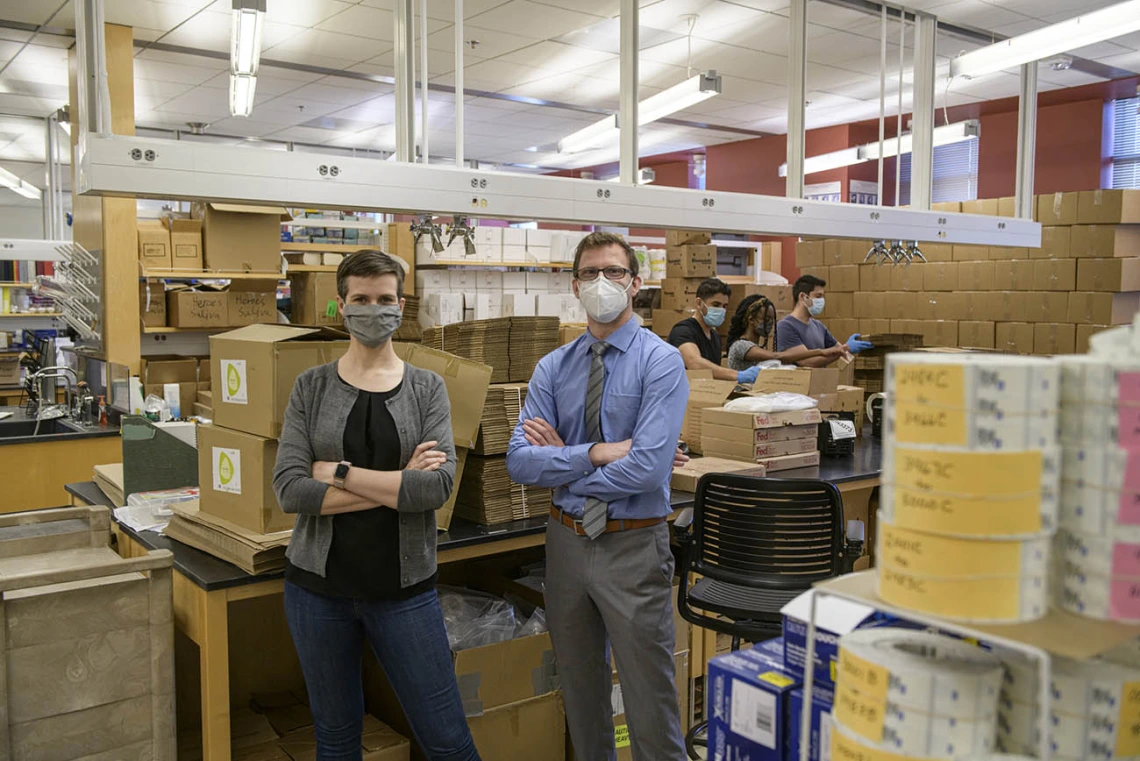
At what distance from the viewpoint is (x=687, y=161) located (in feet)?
37.8

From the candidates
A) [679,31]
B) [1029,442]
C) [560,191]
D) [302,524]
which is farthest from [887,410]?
[679,31]

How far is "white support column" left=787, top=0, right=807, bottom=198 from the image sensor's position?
432cm

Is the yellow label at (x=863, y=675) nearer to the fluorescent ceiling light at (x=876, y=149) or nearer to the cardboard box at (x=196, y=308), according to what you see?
the fluorescent ceiling light at (x=876, y=149)

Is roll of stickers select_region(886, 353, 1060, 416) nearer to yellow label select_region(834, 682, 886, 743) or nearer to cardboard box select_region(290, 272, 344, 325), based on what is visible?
yellow label select_region(834, 682, 886, 743)

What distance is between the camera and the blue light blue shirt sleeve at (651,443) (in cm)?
235

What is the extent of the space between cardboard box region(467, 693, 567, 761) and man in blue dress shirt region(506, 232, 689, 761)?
1.16 feet

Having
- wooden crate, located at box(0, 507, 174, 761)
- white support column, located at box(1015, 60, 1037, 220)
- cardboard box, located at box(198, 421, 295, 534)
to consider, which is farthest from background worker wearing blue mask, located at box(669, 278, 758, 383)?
wooden crate, located at box(0, 507, 174, 761)

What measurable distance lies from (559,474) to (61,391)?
22.8 feet

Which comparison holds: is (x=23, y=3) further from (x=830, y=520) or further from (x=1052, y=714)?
(x=1052, y=714)

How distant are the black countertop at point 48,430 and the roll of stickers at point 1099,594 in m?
5.10

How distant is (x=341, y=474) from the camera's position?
2188 mm

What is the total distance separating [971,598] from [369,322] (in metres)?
1.64

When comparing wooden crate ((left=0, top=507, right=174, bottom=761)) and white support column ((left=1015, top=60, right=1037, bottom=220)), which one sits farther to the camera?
white support column ((left=1015, top=60, right=1037, bottom=220))

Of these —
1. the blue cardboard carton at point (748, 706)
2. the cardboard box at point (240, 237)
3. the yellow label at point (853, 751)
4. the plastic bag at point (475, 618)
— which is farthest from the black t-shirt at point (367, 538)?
the cardboard box at point (240, 237)
